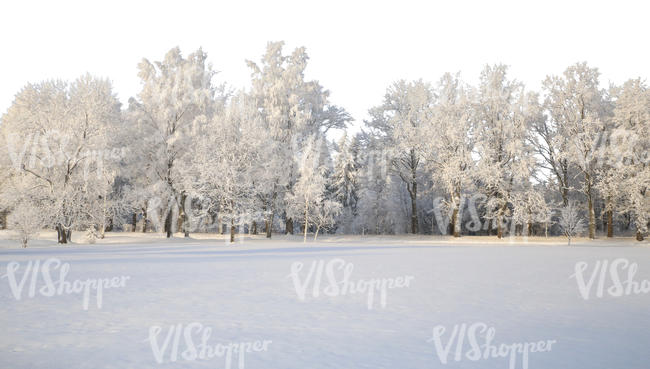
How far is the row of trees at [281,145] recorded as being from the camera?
106 ft

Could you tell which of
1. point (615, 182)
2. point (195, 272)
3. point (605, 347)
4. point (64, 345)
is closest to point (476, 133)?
point (615, 182)

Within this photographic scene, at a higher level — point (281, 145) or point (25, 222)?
point (281, 145)

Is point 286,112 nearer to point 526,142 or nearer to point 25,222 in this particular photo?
point 25,222

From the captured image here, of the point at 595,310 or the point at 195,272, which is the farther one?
the point at 195,272

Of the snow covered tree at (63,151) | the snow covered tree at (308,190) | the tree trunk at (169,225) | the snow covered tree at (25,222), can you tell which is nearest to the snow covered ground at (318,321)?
the snow covered tree at (25,222)

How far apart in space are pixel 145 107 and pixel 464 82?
32.6 meters

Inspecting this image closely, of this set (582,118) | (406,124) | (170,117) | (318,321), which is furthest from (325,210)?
(318,321)

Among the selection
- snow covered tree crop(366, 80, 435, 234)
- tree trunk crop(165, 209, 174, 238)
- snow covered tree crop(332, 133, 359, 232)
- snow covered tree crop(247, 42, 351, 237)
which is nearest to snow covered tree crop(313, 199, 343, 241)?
snow covered tree crop(247, 42, 351, 237)

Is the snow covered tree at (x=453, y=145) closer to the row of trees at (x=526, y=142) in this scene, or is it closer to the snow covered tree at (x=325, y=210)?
the row of trees at (x=526, y=142)

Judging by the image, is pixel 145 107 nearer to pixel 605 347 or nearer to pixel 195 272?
pixel 195 272

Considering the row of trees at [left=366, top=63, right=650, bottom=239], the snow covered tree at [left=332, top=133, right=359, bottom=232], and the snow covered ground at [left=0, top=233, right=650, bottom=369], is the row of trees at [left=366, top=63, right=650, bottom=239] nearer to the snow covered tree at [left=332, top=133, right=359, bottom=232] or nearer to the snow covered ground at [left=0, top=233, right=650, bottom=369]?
the snow covered tree at [left=332, top=133, right=359, bottom=232]

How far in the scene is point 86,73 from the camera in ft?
111

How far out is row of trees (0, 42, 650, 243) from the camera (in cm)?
3222

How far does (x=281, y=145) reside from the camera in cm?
4166
